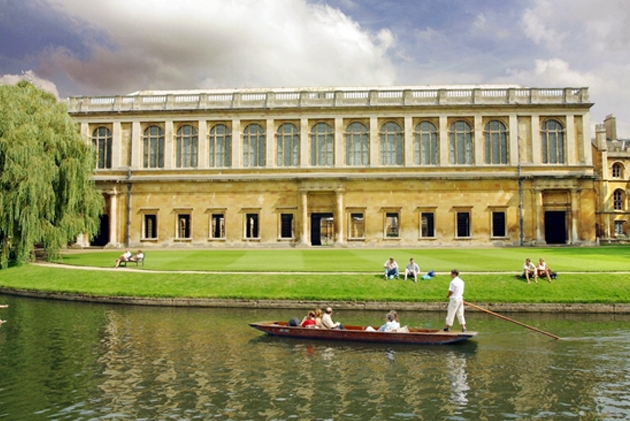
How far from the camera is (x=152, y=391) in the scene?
12188mm

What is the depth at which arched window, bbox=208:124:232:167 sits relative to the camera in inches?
1961

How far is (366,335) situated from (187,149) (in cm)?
3721

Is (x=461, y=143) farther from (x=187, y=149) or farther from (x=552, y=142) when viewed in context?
(x=187, y=149)

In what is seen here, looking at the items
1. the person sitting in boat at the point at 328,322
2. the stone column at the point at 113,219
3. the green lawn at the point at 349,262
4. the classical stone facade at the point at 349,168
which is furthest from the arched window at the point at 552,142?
the stone column at the point at 113,219

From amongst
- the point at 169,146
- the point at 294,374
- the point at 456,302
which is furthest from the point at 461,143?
the point at 294,374

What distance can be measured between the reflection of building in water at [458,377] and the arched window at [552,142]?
37.9 metres

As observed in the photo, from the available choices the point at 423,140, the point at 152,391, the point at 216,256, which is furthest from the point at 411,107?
the point at 152,391

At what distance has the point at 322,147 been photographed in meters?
49.2

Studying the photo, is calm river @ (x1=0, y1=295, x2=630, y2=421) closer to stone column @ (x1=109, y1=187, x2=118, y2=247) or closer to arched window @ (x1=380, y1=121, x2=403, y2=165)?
stone column @ (x1=109, y1=187, x2=118, y2=247)

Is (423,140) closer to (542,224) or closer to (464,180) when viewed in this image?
(464,180)

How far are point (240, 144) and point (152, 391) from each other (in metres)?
38.8

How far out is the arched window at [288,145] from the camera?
49.2 m

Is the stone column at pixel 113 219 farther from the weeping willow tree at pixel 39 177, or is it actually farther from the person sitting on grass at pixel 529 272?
the person sitting on grass at pixel 529 272

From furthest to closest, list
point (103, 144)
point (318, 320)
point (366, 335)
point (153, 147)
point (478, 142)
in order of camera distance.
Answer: point (103, 144) → point (153, 147) → point (478, 142) → point (318, 320) → point (366, 335)
